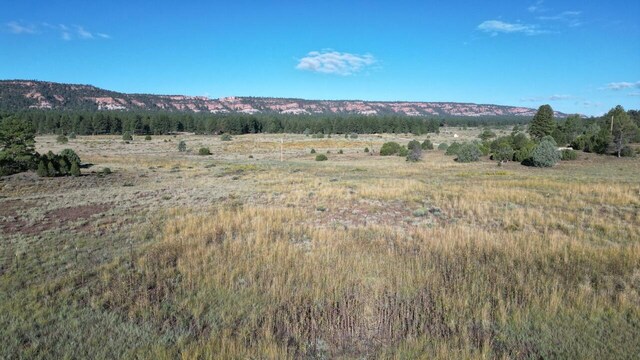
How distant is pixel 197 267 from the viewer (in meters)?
9.23

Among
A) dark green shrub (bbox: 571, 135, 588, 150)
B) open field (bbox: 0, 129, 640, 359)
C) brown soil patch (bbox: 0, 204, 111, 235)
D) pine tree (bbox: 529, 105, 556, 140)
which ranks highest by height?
pine tree (bbox: 529, 105, 556, 140)

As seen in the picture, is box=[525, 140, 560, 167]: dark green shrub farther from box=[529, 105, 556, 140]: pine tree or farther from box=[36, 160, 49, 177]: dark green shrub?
box=[36, 160, 49, 177]: dark green shrub

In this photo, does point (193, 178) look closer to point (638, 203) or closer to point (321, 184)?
point (321, 184)

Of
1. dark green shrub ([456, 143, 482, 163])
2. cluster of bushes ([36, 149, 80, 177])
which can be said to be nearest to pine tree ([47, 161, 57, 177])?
cluster of bushes ([36, 149, 80, 177])

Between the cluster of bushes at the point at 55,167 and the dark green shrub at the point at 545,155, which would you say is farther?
the dark green shrub at the point at 545,155

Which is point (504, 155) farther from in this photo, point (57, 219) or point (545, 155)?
point (57, 219)

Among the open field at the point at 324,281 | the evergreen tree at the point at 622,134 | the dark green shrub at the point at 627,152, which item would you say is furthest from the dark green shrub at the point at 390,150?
the open field at the point at 324,281

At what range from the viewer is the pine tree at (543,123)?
54.4 meters

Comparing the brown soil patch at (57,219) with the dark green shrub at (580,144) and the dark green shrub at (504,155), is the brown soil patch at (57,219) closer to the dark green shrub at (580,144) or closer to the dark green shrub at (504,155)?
the dark green shrub at (504,155)

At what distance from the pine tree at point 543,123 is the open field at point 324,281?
42277 millimetres

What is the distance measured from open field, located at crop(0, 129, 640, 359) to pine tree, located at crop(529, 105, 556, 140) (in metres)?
42.3

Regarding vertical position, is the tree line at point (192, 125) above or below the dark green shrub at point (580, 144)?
above

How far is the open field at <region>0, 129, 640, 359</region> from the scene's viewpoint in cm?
599

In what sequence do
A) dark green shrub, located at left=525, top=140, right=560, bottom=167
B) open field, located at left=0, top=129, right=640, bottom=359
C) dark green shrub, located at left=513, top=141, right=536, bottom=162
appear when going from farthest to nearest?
dark green shrub, located at left=513, top=141, right=536, bottom=162 < dark green shrub, located at left=525, top=140, right=560, bottom=167 < open field, located at left=0, top=129, right=640, bottom=359
